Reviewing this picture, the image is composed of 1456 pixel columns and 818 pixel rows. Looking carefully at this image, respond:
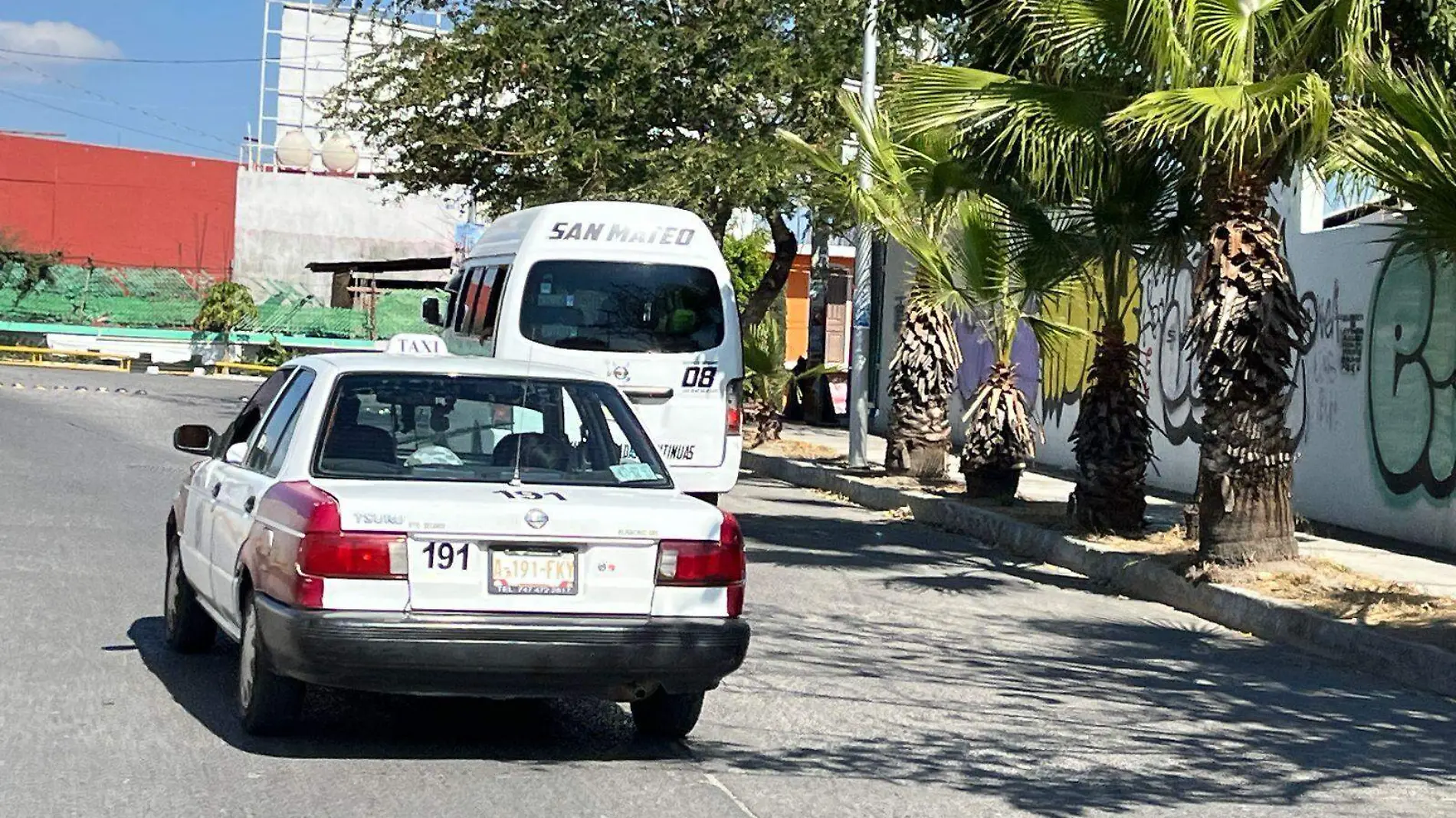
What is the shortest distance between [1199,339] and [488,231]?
7385mm

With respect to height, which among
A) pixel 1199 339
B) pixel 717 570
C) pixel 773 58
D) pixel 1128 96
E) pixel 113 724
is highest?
pixel 773 58

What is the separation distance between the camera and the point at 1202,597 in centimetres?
1208

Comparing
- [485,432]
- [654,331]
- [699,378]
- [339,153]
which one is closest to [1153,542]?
[699,378]

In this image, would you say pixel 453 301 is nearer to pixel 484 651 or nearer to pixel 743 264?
pixel 484 651

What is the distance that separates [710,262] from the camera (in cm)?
1512

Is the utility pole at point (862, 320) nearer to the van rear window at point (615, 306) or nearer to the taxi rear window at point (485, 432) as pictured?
the van rear window at point (615, 306)

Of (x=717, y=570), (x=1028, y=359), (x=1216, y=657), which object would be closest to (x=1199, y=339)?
(x=1216, y=657)

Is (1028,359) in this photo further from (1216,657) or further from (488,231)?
(1216,657)

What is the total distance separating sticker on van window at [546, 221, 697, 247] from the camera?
1497cm

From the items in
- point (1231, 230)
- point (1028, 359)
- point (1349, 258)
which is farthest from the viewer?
point (1028, 359)

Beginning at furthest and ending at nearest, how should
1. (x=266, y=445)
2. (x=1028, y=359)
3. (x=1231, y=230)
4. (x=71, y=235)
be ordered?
(x=71, y=235) → (x=1028, y=359) → (x=1231, y=230) → (x=266, y=445)

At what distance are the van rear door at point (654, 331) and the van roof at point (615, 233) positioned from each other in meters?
0.11

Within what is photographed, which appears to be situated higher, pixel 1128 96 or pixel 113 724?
pixel 1128 96

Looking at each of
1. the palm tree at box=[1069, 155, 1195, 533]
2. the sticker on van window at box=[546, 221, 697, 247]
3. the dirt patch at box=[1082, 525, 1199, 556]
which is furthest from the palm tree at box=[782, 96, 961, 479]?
the dirt patch at box=[1082, 525, 1199, 556]
